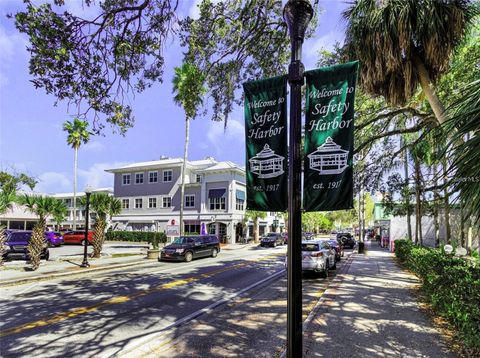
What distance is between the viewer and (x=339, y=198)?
3861 mm

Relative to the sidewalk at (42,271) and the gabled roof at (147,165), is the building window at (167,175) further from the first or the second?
the sidewalk at (42,271)

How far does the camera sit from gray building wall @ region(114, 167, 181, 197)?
4750cm

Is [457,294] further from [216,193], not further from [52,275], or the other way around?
[216,193]

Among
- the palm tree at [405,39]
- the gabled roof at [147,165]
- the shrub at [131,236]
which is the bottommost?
the shrub at [131,236]

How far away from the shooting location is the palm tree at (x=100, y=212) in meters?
24.1

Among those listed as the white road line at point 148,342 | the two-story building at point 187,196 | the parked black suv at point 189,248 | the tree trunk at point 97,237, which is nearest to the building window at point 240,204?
the two-story building at point 187,196

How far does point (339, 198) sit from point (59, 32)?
6459 millimetres

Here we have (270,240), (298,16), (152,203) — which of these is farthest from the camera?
(152,203)

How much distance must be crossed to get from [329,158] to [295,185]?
520mm

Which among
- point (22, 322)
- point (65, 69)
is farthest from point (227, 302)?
point (65, 69)

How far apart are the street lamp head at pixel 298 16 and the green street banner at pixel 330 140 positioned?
0.48 metres

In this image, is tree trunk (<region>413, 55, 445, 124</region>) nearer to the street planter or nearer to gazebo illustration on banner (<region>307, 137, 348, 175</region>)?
gazebo illustration on banner (<region>307, 137, 348, 175</region>)

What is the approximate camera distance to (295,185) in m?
3.73

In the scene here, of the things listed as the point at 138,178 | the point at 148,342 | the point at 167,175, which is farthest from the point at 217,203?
the point at 148,342
